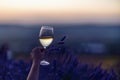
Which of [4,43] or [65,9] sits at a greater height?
[65,9]

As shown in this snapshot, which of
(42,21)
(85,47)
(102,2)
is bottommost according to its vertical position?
(85,47)

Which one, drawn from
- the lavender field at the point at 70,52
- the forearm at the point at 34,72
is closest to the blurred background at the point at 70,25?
the lavender field at the point at 70,52

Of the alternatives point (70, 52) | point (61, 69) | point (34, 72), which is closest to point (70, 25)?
point (70, 52)

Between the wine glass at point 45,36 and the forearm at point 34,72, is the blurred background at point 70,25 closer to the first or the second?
the wine glass at point 45,36

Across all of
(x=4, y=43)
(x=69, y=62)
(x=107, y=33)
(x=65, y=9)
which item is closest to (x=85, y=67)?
(x=69, y=62)

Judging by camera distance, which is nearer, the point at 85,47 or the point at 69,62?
the point at 69,62

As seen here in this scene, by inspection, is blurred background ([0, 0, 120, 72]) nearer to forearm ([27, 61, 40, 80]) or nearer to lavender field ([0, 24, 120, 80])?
lavender field ([0, 24, 120, 80])

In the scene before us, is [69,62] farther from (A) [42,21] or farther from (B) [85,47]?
(A) [42,21]
